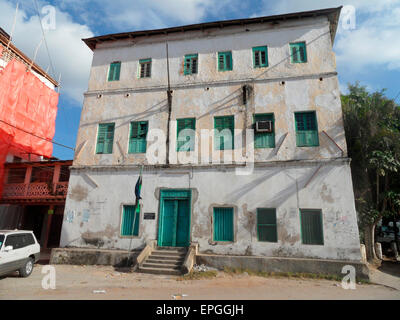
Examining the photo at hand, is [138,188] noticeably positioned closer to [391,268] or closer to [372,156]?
[372,156]

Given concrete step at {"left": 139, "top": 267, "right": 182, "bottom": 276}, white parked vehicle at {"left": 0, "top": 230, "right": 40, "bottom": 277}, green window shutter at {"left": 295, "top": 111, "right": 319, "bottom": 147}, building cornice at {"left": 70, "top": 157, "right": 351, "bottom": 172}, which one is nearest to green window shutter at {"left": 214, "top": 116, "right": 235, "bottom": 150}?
building cornice at {"left": 70, "top": 157, "right": 351, "bottom": 172}

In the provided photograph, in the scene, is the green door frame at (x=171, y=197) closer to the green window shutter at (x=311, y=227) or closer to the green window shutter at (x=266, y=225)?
the green window shutter at (x=266, y=225)

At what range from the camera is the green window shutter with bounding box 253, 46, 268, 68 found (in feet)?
42.1

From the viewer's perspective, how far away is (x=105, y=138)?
44.3 feet

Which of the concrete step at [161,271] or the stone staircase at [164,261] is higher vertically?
the stone staircase at [164,261]

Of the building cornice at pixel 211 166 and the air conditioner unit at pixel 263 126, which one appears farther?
the air conditioner unit at pixel 263 126

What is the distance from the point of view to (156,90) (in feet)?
44.4

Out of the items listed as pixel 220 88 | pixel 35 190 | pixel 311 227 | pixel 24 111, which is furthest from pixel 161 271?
pixel 24 111

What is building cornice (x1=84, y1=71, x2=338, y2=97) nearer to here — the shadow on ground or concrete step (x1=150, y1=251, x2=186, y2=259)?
concrete step (x1=150, y1=251, x2=186, y2=259)

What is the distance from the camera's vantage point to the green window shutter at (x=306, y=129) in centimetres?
1132

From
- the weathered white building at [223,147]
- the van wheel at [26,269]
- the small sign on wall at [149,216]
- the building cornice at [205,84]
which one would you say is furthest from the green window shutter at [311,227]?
the van wheel at [26,269]

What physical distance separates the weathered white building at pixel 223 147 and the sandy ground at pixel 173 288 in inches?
62.7

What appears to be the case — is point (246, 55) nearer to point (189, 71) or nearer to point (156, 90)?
point (189, 71)
